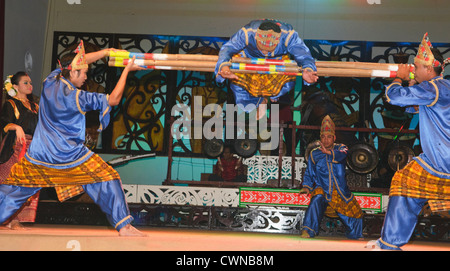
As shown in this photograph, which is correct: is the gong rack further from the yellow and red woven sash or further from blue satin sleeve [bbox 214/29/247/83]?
blue satin sleeve [bbox 214/29/247/83]

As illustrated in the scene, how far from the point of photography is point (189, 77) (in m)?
7.30

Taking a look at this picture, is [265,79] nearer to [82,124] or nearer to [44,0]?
[82,124]

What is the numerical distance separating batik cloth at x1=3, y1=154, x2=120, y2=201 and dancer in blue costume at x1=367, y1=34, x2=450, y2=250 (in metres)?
1.93

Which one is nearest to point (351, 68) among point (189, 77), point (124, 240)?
point (124, 240)

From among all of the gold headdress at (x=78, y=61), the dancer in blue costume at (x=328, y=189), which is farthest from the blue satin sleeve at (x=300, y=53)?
the gold headdress at (x=78, y=61)

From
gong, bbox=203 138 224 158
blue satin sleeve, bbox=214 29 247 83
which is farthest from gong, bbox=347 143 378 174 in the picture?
blue satin sleeve, bbox=214 29 247 83

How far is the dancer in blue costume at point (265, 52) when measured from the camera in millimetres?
4102

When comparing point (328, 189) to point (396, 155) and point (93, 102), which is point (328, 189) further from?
point (93, 102)

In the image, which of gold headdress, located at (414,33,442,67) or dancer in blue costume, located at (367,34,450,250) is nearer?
dancer in blue costume, located at (367,34,450,250)

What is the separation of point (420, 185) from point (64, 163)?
7.92ft

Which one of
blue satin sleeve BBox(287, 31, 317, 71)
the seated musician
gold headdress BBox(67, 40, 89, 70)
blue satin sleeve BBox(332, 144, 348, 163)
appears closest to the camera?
gold headdress BBox(67, 40, 89, 70)

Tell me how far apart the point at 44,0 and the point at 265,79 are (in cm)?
321

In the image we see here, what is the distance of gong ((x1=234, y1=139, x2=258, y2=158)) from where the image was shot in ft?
22.5

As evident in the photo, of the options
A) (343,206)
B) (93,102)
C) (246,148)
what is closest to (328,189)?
(343,206)
